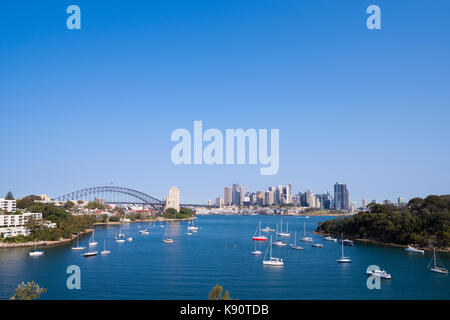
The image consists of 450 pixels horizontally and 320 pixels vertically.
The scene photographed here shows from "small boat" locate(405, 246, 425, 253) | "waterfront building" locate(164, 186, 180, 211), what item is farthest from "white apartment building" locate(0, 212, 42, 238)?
"waterfront building" locate(164, 186, 180, 211)

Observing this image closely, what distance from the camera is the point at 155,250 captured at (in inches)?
1134

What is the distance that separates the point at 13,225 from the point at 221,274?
24.4m

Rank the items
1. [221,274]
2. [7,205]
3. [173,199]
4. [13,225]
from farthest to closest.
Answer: [173,199] → [7,205] → [13,225] → [221,274]

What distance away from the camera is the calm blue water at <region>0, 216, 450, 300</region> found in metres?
14.9

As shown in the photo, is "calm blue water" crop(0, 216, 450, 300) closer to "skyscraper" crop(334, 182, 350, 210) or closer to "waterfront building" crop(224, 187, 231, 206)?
"skyscraper" crop(334, 182, 350, 210)

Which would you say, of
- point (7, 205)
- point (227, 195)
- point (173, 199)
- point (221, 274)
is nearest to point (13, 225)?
point (7, 205)

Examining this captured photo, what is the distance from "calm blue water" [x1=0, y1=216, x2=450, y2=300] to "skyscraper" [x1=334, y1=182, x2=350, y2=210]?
119 meters

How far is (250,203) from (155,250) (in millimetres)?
136023

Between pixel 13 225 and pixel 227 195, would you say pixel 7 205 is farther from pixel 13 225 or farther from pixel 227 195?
pixel 227 195

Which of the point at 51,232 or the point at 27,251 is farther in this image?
the point at 51,232

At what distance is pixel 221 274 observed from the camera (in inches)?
731

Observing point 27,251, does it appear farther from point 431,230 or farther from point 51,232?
point 431,230

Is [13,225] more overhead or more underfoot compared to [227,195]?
more underfoot

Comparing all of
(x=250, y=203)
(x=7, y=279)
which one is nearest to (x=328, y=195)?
(x=250, y=203)
